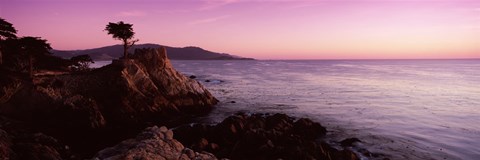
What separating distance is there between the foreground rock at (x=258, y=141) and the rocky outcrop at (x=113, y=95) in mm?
8378

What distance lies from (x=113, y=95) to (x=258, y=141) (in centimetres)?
1712

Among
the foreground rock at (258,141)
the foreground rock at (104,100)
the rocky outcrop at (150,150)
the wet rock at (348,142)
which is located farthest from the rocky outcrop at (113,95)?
the wet rock at (348,142)

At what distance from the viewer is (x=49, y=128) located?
24.5 metres

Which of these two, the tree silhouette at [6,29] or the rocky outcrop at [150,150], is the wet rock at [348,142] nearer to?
the rocky outcrop at [150,150]

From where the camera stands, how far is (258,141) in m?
19.3

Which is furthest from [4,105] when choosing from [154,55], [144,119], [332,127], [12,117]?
[332,127]

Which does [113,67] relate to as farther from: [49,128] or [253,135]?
[253,135]

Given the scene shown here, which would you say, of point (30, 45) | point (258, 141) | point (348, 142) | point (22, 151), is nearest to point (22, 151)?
point (22, 151)

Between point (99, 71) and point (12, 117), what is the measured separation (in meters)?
9.23

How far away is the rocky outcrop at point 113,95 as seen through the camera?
25922 millimetres

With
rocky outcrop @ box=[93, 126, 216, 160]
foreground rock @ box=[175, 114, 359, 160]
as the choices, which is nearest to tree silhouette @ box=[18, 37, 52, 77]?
foreground rock @ box=[175, 114, 359, 160]

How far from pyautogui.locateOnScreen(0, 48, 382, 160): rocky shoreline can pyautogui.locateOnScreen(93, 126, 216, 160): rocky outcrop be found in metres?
0.04

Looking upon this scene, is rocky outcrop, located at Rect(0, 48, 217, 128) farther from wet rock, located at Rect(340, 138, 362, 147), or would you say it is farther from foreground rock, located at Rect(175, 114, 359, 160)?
wet rock, located at Rect(340, 138, 362, 147)

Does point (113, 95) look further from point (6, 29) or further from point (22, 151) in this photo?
point (22, 151)
